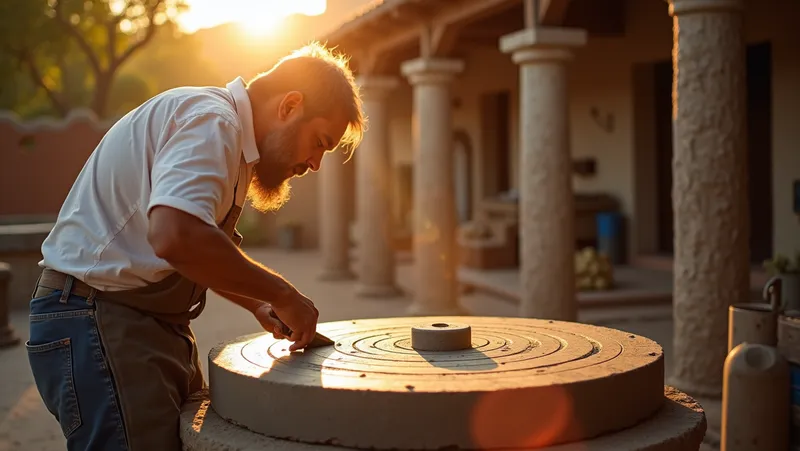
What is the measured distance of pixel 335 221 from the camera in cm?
1377

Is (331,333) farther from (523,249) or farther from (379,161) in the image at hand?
(379,161)

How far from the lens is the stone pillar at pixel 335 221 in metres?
13.6

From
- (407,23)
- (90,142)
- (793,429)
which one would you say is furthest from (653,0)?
(90,142)

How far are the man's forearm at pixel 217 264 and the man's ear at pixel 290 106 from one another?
46cm

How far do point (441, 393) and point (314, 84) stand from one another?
933 millimetres

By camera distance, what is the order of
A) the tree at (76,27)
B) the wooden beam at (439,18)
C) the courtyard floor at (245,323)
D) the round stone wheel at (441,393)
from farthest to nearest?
the tree at (76,27) → the wooden beam at (439,18) → the courtyard floor at (245,323) → the round stone wheel at (441,393)

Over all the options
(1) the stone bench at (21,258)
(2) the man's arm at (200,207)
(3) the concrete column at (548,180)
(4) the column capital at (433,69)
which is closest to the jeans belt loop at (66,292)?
(2) the man's arm at (200,207)

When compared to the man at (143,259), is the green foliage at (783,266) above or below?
below

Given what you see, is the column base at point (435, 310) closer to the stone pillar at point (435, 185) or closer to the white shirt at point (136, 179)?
the stone pillar at point (435, 185)

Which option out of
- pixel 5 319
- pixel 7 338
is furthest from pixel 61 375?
pixel 5 319

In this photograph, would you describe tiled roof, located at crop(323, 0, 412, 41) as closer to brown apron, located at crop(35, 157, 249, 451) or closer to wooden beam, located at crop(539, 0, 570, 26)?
wooden beam, located at crop(539, 0, 570, 26)

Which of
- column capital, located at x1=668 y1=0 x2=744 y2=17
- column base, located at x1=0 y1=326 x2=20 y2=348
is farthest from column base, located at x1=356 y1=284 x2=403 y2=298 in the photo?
column capital, located at x1=668 y1=0 x2=744 y2=17

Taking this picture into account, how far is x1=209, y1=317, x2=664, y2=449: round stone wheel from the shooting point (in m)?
2.24

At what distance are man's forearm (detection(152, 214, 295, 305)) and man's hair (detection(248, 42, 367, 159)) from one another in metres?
0.50
